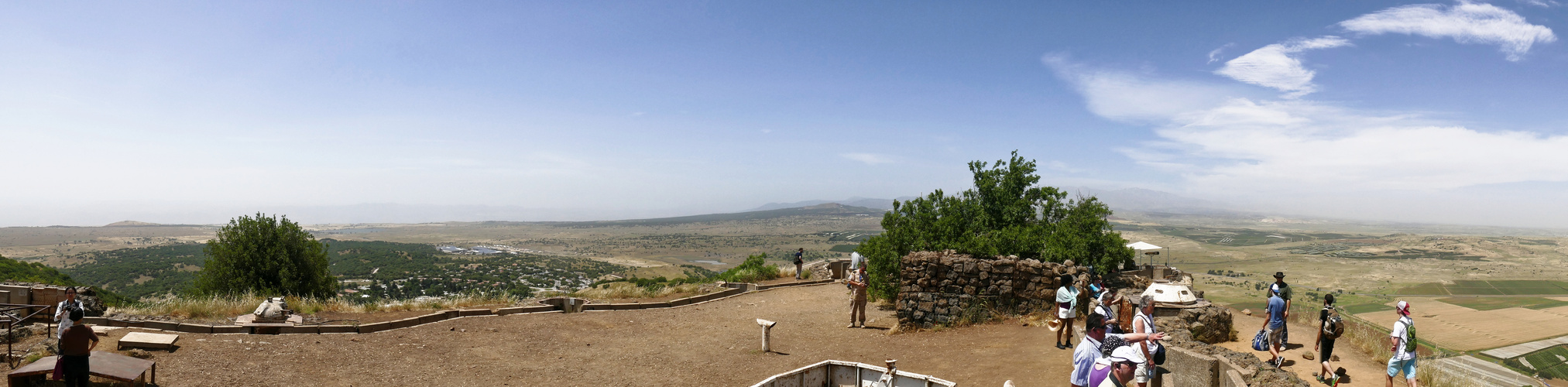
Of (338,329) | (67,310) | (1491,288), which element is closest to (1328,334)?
(67,310)

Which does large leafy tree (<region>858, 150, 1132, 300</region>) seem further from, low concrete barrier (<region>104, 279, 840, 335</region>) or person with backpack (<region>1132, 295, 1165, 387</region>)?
person with backpack (<region>1132, 295, 1165, 387</region>)

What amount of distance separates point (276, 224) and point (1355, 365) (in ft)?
91.0

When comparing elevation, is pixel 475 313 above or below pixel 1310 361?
above

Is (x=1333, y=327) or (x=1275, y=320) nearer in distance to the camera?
(x=1333, y=327)

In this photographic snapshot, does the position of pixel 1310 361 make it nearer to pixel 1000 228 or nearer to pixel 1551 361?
pixel 1000 228

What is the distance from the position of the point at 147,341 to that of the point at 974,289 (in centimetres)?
1506

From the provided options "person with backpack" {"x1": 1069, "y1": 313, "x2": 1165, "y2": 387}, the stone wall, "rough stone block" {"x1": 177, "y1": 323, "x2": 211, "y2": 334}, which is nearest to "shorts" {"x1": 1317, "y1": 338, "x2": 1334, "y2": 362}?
the stone wall

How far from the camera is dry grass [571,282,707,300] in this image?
1867cm

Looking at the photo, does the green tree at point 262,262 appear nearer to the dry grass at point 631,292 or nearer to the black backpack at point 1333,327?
the dry grass at point 631,292

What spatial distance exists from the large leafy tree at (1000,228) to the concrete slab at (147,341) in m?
13.8

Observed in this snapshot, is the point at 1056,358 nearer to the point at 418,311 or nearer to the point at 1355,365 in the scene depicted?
the point at 1355,365

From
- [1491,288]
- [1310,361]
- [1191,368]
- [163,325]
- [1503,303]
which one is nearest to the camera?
[1191,368]

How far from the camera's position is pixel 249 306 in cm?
1379

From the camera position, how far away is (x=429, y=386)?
356 inches
